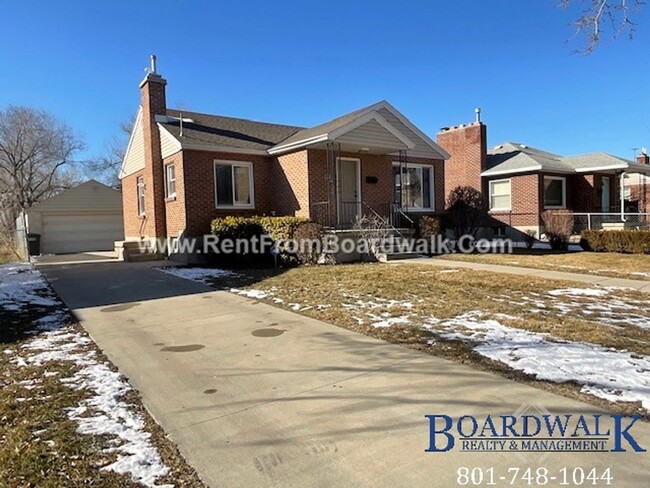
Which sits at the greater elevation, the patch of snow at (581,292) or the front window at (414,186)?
the front window at (414,186)

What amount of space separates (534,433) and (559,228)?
15399 mm


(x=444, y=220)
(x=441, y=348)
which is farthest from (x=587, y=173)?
(x=441, y=348)

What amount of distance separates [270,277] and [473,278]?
4633 mm

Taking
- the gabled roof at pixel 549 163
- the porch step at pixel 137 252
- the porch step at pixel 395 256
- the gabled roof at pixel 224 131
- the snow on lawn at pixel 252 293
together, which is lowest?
the snow on lawn at pixel 252 293

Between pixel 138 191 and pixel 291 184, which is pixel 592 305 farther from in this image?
pixel 138 191

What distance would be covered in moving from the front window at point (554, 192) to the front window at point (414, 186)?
578cm

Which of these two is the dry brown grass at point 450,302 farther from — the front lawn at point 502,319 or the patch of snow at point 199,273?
the patch of snow at point 199,273

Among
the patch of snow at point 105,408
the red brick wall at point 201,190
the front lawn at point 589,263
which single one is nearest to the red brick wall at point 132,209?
the red brick wall at point 201,190

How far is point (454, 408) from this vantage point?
3350 millimetres

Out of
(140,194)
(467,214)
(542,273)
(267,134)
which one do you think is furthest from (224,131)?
(542,273)

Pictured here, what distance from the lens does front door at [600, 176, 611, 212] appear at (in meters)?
21.5

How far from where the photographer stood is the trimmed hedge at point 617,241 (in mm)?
13745

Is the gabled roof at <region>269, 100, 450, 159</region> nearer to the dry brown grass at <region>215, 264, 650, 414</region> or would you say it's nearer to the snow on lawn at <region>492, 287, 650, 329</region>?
the dry brown grass at <region>215, 264, 650, 414</region>

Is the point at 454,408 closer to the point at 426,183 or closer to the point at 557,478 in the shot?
the point at 557,478
